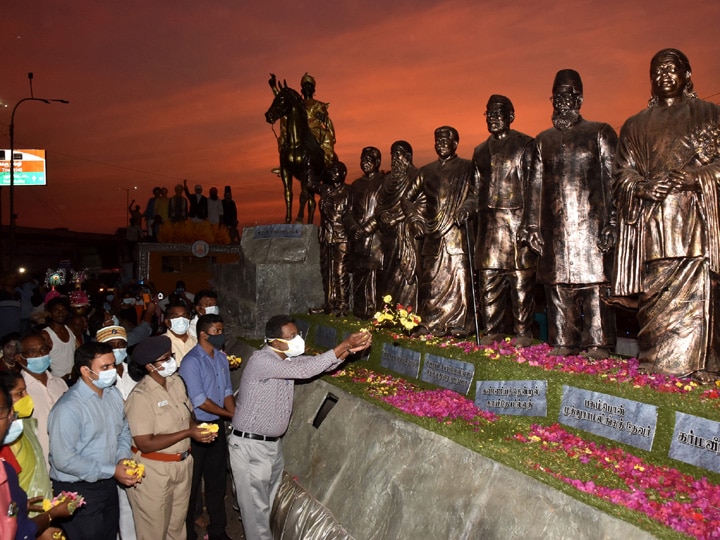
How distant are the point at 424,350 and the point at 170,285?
14971mm

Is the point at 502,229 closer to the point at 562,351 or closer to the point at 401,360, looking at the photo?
the point at 562,351

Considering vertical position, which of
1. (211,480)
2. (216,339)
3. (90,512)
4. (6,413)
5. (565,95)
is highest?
(565,95)

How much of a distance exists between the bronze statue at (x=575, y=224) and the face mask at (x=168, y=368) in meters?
3.83

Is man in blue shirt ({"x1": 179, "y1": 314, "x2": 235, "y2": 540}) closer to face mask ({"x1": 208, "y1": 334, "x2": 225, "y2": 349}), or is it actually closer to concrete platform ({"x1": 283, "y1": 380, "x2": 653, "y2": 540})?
face mask ({"x1": 208, "y1": 334, "x2": 225, "y2": 349})

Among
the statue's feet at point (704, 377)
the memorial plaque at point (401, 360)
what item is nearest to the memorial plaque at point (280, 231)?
the memorial plaque at point (401, 360)

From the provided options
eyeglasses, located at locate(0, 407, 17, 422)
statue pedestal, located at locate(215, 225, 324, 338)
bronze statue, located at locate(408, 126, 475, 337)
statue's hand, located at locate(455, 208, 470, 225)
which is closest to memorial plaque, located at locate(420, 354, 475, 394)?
bronze statue, located at locate(408, 126, 475, 337)

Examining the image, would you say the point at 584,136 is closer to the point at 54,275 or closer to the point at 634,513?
the point at 634,513

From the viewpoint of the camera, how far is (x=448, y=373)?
6.71 meters

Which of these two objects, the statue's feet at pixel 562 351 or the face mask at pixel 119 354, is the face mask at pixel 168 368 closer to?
the face mask at pixel 119 354

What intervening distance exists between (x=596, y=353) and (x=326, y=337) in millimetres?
4387

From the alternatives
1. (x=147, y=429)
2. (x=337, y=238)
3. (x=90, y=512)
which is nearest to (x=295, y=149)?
(x=337, y=238)

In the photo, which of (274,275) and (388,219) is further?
(274,275)

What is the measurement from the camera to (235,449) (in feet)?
18.0

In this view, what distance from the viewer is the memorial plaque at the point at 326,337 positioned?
9398 mm
